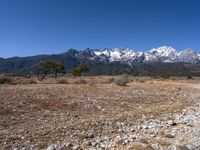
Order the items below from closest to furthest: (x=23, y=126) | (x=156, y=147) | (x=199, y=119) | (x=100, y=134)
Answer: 1. (x=156, y=147)
2. (x=100, y=134)
3. (x=23, y=126)
4. (x=199, y=119)

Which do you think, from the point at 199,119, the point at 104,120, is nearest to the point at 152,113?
the point at 199,119

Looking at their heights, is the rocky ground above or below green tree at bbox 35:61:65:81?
below

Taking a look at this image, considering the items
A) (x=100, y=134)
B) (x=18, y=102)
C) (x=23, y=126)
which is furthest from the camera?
(x=18, y=102)

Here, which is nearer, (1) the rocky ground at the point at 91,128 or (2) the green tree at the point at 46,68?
(1) the rocky ground at the point at 91,128

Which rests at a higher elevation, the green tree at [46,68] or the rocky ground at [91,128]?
the green tree at [46,68]

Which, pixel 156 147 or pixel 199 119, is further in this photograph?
pixel 199 119

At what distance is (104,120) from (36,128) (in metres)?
4.07

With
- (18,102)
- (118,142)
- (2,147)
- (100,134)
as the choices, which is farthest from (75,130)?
(18,102)

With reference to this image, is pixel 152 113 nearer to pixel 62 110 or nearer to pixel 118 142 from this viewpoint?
pixel 62 110

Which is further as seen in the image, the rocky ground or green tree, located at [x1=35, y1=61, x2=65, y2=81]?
green tree, located at [x1=35, y1=61, x2=65, y2=81]

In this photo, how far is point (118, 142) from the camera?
462 inches

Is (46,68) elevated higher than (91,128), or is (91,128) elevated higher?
(46,68)

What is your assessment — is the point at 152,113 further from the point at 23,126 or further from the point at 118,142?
Answer: the point at 23,126

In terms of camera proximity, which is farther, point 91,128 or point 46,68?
point 46,68
